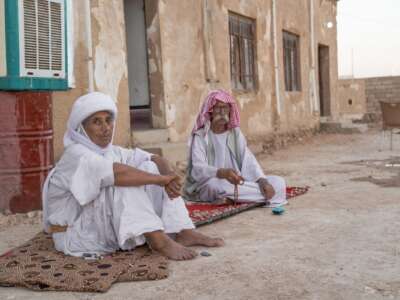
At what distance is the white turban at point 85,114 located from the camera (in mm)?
2994

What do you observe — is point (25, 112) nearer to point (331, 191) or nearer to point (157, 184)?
point (157, 184)

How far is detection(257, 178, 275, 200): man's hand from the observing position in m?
4.55

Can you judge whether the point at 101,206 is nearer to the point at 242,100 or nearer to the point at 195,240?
the point at 195,240

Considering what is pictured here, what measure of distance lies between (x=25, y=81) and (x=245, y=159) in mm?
1898

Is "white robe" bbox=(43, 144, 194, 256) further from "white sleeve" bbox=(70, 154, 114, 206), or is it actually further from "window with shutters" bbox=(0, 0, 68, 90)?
"window with shutters" bbox=(0, 0, 68, 90)

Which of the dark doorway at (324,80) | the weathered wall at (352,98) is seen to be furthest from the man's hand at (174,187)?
the weathered wall at (352,98)

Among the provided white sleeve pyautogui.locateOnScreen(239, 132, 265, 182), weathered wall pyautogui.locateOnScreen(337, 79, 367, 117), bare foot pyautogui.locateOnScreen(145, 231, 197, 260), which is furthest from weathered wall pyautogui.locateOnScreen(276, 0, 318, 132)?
bare foot pyautogui.locateOnScreen(145, 231, 197, 260)

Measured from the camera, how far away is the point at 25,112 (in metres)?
4.41

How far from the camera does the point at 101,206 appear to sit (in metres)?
3.03

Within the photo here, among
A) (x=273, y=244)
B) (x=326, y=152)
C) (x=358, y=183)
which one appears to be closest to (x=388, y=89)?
(x=326, y=152)

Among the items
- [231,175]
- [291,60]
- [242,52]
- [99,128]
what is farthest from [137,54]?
[291,60]

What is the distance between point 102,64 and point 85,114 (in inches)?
130

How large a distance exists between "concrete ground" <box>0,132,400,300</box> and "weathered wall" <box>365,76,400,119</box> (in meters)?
15.5

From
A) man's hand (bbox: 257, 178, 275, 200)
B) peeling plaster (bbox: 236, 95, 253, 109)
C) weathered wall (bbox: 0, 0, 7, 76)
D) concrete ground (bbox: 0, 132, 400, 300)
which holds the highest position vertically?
weathered wall (bbox: 0, 0, 7, 76)
